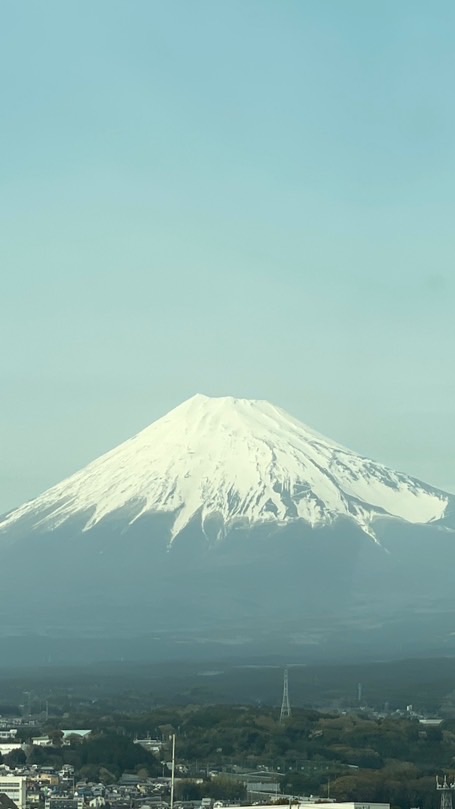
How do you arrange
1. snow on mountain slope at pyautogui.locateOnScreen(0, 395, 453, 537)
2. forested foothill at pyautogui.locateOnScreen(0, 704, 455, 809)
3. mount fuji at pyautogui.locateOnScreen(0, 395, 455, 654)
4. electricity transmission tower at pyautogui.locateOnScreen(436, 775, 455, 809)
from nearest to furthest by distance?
electricity transmission tower at pyautogui.locateOnScreen(436, 775, 455, 809), forested foothill at pyautogui.locateOnScreen(0, 704, 455, 809), mount fuji at pyautogui.locateOnScreen(0, 395, 455, 654), snow on mountain slope at pyautogui.locateOnScreen(0, 395, 453, 537)

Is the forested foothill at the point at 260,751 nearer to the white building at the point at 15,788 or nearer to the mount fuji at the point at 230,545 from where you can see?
the white building at the point at 15,788

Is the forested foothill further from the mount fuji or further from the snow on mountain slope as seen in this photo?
the snow on mountain slope

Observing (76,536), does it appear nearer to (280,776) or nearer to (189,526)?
(189,526)

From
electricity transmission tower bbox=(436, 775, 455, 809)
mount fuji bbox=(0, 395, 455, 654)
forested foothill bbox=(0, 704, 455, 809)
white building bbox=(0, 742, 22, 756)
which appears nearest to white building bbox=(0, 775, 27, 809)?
forested foothill bbox=(0, 704, 455, 809)

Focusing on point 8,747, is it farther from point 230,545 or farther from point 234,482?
point 234,482

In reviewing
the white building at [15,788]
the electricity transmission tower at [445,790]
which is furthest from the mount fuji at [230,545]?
the electricity transmission tower at [445,790]

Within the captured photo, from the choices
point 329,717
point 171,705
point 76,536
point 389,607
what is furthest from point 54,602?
point 329,717
